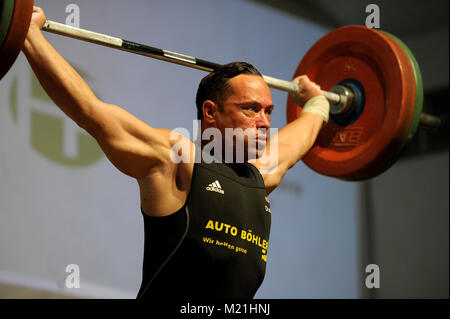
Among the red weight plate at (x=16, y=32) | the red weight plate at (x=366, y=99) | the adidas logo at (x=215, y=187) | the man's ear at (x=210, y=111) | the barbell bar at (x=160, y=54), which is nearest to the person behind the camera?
the red weight plate at (x=16, y=32)

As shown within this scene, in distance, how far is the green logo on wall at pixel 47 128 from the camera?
2869mm

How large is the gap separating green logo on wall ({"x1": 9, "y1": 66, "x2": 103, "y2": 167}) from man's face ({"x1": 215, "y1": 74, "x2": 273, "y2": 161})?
131 cm

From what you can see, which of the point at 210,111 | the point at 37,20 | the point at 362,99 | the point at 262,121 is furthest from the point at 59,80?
the point at 362,99

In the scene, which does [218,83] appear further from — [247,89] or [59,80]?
[59,80]

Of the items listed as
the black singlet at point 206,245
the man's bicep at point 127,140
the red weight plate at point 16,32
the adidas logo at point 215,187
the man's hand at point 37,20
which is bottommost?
the black singlet at point 206,245

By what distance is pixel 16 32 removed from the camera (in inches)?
59.2

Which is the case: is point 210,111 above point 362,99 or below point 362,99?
below

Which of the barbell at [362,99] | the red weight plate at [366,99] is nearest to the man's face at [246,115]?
the barbell at [362,99]

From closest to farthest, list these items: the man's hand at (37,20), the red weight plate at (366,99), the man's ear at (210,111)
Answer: the man's hand at (37,20)
the man's ear at (210,111)
the red weight plate at (366,99)

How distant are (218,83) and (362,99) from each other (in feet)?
3.30

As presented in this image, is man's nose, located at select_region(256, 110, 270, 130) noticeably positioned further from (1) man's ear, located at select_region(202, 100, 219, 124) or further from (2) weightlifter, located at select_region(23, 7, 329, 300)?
(1) man's ear, located at select_region(202, 100, 219, 124)

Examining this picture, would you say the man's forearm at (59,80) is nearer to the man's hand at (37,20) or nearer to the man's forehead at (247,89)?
the man's hand at (37,20)

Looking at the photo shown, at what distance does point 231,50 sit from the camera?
395 centimetres

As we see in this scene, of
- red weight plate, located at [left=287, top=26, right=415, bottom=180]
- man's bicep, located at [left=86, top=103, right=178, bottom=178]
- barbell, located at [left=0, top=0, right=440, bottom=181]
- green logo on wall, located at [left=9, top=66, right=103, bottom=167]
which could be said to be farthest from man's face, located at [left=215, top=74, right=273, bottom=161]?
green logo on wall, located at [left=9, top=66, right=103, bottom=167]
